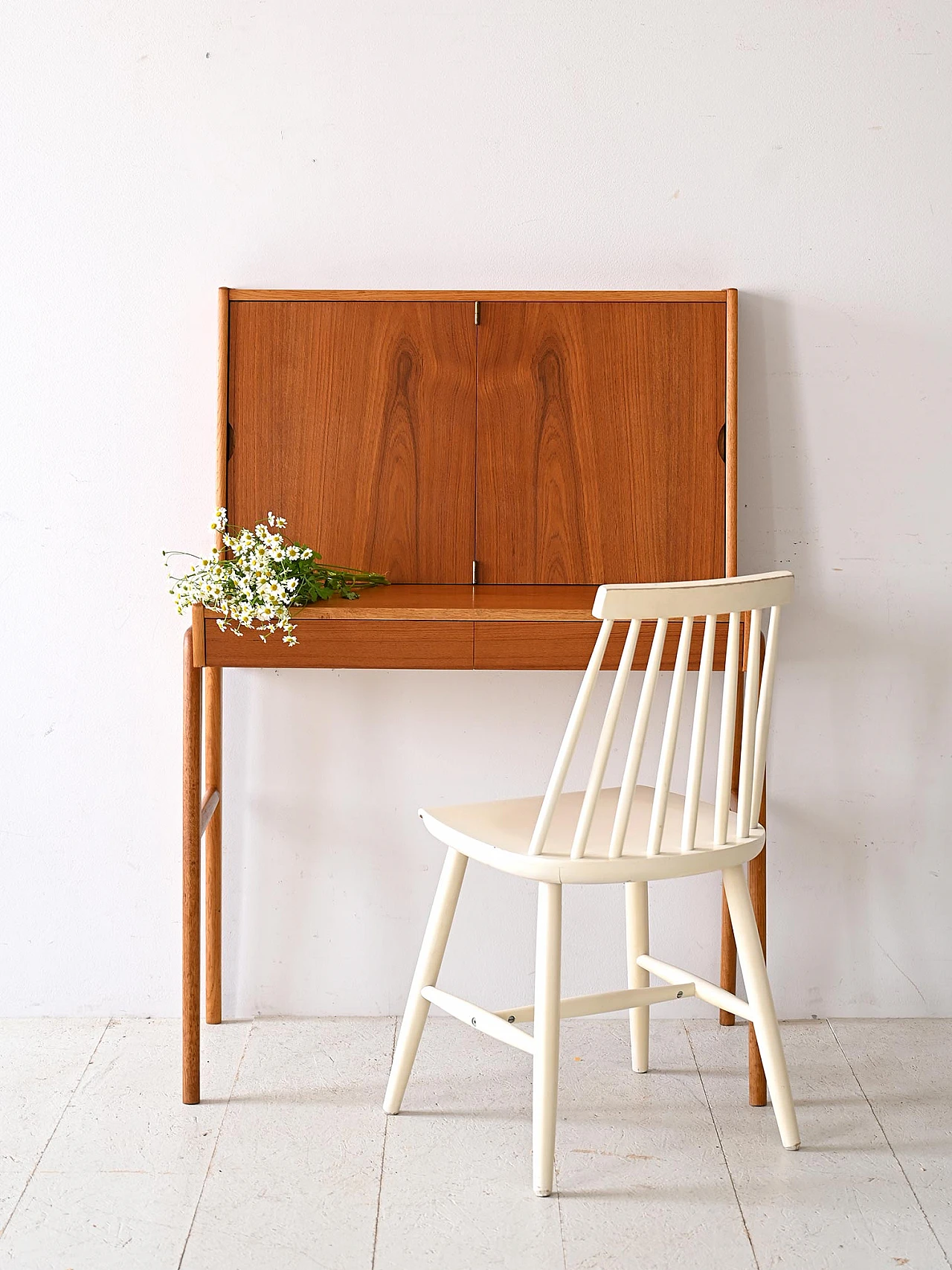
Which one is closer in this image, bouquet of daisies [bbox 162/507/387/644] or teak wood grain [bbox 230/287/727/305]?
bouquet of daisies [bbox 162/507/387/644]

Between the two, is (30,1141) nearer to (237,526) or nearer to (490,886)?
(490,886)

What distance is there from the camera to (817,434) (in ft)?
7.88

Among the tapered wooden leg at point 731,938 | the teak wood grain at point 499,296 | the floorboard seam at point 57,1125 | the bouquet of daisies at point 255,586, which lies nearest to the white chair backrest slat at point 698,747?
the tapered wooden leg at point 731,938

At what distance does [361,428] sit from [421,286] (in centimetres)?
30

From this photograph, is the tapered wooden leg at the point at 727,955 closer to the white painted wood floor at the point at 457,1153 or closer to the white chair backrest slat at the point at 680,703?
the white painted wood floor at the point at 457,1153

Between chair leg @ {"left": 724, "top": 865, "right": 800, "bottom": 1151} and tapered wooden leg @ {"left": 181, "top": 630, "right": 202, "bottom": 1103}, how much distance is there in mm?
878

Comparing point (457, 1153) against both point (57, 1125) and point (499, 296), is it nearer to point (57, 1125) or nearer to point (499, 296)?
point (57, 1125)

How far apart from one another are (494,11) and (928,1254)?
2.20 metres

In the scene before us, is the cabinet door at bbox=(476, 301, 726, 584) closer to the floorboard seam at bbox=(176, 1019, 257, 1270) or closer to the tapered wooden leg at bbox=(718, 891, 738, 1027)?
the tapered wooden leg at bbox=(718, 891, 738, 1027)

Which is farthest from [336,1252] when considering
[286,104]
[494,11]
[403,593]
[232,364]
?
[494,11]

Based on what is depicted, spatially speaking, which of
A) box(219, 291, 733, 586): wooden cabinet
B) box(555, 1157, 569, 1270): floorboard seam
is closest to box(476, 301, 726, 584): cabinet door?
box(219, 291, 733, 586): wooden cabinet

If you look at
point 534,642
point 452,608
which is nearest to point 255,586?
point 452,608

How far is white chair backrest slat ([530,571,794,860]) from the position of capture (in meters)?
1.69

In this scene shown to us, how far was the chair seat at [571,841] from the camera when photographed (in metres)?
1.80
